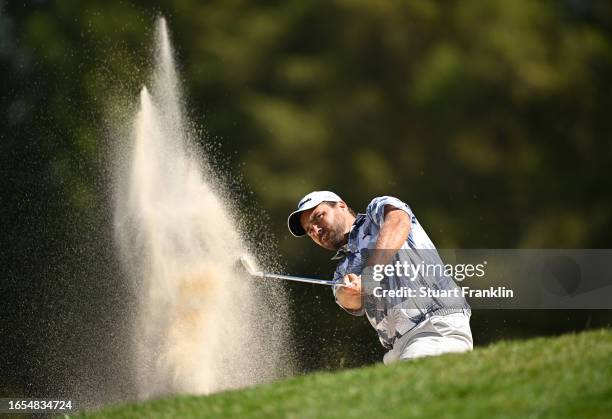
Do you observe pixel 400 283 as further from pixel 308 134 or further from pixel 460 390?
pixel 308 134

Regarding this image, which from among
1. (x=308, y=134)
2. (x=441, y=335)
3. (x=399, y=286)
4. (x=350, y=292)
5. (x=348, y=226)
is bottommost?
(x=441, y=335)

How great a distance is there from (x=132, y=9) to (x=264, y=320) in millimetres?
2444

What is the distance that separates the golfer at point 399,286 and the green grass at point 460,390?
1.20ft

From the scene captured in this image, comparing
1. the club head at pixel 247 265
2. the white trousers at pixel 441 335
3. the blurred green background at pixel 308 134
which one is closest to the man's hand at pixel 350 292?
the white trousers at pixel 441 335

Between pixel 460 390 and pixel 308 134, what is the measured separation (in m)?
3.73

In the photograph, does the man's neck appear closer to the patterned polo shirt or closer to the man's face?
the man's face

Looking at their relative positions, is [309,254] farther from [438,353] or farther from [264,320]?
[438,353]

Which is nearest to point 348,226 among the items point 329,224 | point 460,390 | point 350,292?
point 329,224

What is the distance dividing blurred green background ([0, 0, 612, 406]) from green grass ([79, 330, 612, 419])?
7.66 feet

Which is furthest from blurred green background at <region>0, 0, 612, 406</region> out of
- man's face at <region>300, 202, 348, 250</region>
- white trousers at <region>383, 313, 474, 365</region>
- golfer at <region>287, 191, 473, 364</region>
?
white trousers at <region>383, 313, 474, 365</region>

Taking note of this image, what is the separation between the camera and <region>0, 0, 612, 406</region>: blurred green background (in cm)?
605

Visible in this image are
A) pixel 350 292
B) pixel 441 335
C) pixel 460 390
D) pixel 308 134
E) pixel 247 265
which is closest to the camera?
pixel 460 390

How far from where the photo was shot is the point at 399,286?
13.6 feet

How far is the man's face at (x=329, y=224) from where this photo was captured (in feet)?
14.8
